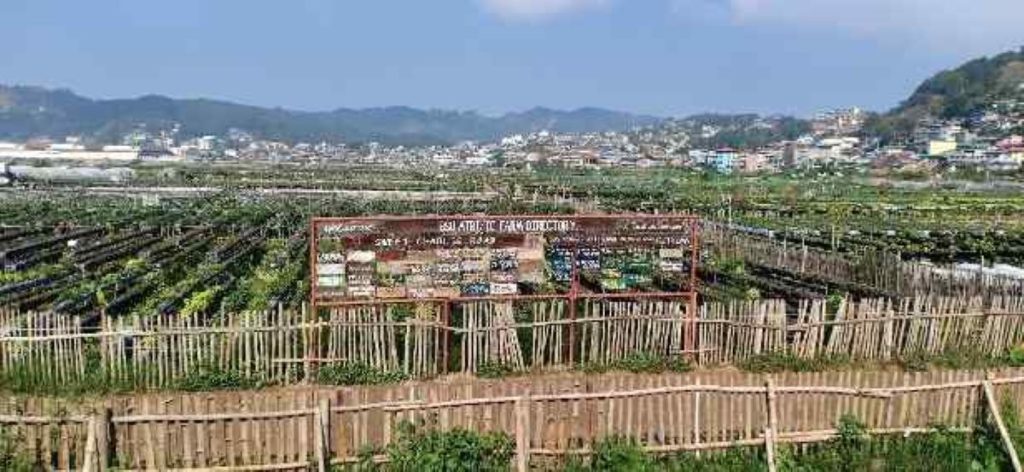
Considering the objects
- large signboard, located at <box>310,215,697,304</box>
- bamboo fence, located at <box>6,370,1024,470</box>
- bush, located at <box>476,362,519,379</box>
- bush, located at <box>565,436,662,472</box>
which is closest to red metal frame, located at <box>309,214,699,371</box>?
large signboard, located at <box>310,215,697,304</box>

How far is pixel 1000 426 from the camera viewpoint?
10.6 m

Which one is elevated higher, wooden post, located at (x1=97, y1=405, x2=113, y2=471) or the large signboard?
the large signboard

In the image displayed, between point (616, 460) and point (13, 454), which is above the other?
point (13, 454)

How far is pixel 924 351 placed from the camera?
16.1 m

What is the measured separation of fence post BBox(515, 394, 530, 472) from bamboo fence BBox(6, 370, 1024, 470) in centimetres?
2

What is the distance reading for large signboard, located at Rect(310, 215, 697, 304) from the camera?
14000mm

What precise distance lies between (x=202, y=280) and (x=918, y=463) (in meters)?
19.2

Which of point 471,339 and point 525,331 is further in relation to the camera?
point 525,331

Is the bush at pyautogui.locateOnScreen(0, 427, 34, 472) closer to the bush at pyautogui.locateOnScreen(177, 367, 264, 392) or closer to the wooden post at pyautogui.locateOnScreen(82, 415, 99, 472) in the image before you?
the wooden post at pyautogui.locateOnScreen(82, 415, 99, 472)

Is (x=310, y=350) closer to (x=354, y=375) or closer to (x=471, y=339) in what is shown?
(x=354, y=375)

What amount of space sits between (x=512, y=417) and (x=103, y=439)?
393 centimetres

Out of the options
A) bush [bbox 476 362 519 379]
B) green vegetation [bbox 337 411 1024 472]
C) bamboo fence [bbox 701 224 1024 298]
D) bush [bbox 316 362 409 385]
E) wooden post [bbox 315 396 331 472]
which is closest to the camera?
wooden post [bbox 315 396 331 472]

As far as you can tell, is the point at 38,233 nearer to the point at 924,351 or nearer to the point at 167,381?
the point at 167,381

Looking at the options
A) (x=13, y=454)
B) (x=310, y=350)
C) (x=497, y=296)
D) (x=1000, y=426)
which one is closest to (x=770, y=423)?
(x=1000, y=426)
